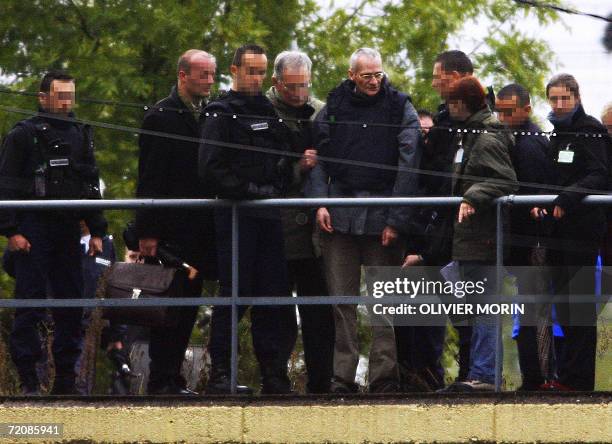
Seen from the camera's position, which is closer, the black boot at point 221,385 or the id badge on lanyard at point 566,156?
the id badge on lanyard at point 566,156

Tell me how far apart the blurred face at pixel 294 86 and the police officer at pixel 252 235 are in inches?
11.0

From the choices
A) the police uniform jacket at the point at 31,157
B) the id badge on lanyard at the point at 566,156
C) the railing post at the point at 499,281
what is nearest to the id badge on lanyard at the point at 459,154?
the railing post at the point at 499,281

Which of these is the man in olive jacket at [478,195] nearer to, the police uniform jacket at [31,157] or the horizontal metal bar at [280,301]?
the horizontal metal bar at [280,301]

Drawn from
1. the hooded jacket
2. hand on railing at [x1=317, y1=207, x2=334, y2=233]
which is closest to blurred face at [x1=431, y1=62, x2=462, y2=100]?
the hooded jacket

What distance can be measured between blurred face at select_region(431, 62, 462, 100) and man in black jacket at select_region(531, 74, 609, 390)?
0.60 m

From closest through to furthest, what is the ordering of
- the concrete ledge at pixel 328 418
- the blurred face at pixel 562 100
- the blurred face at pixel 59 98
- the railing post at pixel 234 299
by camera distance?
the concrete ledge at pixel 328 418
the railing post at pixel 234 299
the blurred face at pixel 562 100
the blurred face at pixel 59 98

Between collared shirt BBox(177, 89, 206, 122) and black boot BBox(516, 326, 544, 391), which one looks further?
collared shirt BBox(177, 89, 206, 122)

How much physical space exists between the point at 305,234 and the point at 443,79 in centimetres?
111

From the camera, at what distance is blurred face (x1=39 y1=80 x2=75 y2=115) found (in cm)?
954

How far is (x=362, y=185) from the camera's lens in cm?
929

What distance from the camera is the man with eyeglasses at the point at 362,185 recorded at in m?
9.14

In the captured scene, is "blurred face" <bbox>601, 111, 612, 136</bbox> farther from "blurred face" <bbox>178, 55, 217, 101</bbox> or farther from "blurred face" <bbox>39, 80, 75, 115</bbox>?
"blurred face" <bbox>39, 80, 75, 115</bbox>

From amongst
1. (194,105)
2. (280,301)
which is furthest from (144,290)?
(194,105)

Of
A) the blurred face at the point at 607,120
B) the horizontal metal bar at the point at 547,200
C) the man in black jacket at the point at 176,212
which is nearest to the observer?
the horizontal metal bar at the point at 547,200
